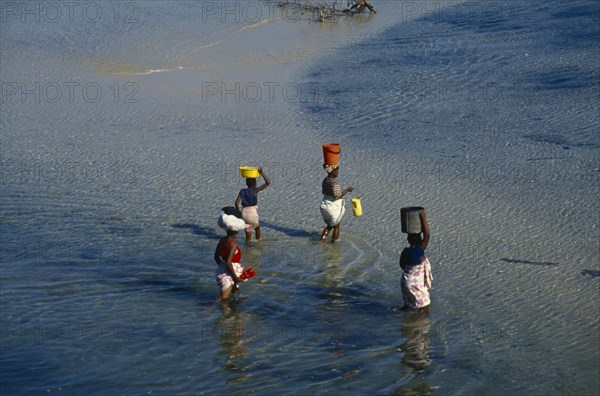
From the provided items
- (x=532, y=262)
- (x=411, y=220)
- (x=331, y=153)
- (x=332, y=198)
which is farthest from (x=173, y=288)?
(x=532, y=262)

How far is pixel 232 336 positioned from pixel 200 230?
8.41ft

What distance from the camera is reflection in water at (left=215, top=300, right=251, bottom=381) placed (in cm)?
688

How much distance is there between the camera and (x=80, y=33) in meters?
18.5

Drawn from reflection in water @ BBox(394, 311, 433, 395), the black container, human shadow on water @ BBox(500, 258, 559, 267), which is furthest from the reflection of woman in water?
human shadow on water @ BBox(500, 258, 559, 267)

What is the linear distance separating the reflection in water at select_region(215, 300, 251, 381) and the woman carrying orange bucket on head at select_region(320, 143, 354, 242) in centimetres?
164

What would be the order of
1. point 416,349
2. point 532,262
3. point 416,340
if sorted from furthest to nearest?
point 532,262
point 416,340
point 416,349

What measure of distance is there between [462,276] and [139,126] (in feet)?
22.3

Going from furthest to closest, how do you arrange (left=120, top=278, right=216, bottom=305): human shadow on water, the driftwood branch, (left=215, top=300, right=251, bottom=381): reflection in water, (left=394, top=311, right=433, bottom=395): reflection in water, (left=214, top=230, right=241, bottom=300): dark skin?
the driftwood branch → (left=120, top=278, right=216, bottom=305): human shadow on water → (left=214, top=230, right=241, bottom=300): dark skin → (left=215, top=300, right=251, bottom=381): reflection in water → (left=394, top=311, right=433, bottom=395): reflection in water

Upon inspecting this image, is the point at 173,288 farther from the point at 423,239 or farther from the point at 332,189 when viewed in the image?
the point at 423,239

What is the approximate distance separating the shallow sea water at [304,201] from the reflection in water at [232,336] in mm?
24

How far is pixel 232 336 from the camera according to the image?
739 cm

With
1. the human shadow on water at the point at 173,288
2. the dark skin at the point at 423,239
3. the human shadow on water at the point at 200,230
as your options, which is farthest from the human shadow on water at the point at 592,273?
the human shadow on water at the point at 200,230

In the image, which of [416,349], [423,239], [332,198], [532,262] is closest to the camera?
[416,349]

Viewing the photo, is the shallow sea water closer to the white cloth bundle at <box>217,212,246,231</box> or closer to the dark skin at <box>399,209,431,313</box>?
the dark skin at <box>399,209,431,313</box>
